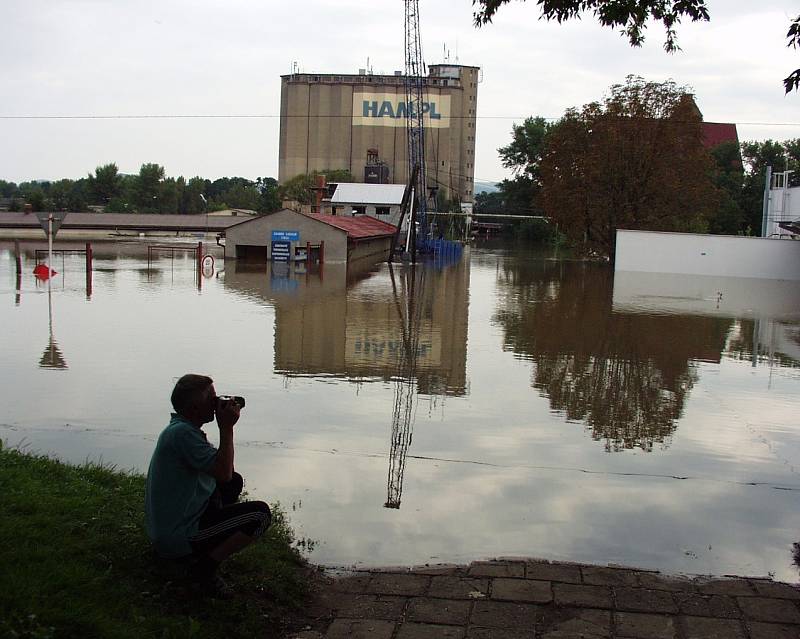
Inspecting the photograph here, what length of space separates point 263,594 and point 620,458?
5.30 meters

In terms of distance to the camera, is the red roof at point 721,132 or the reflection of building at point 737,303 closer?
the reflection of building at point 737,303

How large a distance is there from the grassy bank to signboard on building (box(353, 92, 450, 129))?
364ft

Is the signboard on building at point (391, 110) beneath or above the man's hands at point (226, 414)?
above

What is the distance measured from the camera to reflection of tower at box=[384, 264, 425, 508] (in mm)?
8398

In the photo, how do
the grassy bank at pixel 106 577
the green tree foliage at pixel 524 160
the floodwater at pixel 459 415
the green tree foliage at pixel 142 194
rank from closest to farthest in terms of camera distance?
the grassy bank at pixel 106 577 → the floodwater at pixel 459 415 → the green tree foliage at pixel 524 160 → the green tree foliage at pixel 142 194

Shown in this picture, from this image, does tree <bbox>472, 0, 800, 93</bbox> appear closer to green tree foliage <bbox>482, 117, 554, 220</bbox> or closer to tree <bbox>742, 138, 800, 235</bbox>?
tree <bbox>742, 138, 800, 235</bbox>

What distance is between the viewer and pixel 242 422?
10836mm

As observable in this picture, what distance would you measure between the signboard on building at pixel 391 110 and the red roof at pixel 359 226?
149 feet

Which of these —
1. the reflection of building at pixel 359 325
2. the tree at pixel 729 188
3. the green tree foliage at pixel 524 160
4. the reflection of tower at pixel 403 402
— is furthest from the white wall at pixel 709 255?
the green tree foliage at pixel 524 160

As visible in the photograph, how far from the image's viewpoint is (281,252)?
48.1 m

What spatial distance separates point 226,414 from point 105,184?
138 m

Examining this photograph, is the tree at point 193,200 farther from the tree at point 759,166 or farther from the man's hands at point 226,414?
the man's hands at point 226,414

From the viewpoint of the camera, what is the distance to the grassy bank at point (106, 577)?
420cm

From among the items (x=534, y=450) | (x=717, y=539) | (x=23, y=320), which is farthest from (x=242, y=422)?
(x=23, y=320)
